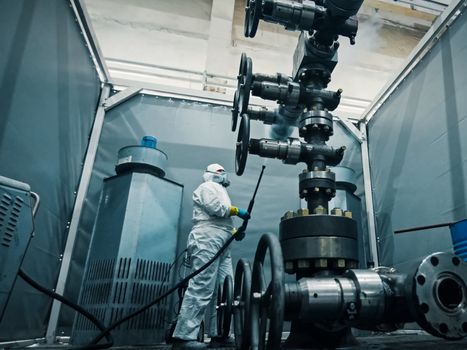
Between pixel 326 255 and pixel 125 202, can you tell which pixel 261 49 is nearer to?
pixel 125 202

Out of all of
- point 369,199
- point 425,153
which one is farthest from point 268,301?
point 369,199

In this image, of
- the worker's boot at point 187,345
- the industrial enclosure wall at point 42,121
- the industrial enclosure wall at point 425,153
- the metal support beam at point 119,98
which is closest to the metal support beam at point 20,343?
the industrial enclosure wall at point 42,121

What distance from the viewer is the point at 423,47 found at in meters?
1.73

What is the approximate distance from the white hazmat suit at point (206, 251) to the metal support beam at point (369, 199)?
1.04 m

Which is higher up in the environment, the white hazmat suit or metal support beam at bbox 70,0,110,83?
metal support beam at bbox 70,0,110,83

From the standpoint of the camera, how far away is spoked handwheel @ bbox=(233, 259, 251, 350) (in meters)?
0.63

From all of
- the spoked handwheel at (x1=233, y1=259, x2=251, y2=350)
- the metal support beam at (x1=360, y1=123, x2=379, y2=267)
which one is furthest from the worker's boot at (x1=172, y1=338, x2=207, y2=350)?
the metal support beam at (x1=360, y1=123, x2=379, y2=267)

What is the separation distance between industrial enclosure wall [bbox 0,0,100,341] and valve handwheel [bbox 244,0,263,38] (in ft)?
2.93

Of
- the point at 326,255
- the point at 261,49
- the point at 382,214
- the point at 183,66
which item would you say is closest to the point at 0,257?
the point at 326,255

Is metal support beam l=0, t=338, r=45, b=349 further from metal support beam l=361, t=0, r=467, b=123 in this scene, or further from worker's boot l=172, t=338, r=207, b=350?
metal support beam l=361, t=0, r=467, b=123

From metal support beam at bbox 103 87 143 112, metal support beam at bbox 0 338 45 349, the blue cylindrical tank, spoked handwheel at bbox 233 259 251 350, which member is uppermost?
metal support beam at bbox 103 87 143 112

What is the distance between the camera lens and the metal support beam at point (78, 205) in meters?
1.58

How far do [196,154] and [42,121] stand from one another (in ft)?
3.25

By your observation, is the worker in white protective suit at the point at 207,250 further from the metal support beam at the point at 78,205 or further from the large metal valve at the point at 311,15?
the large metal valve at the point at 311,15
